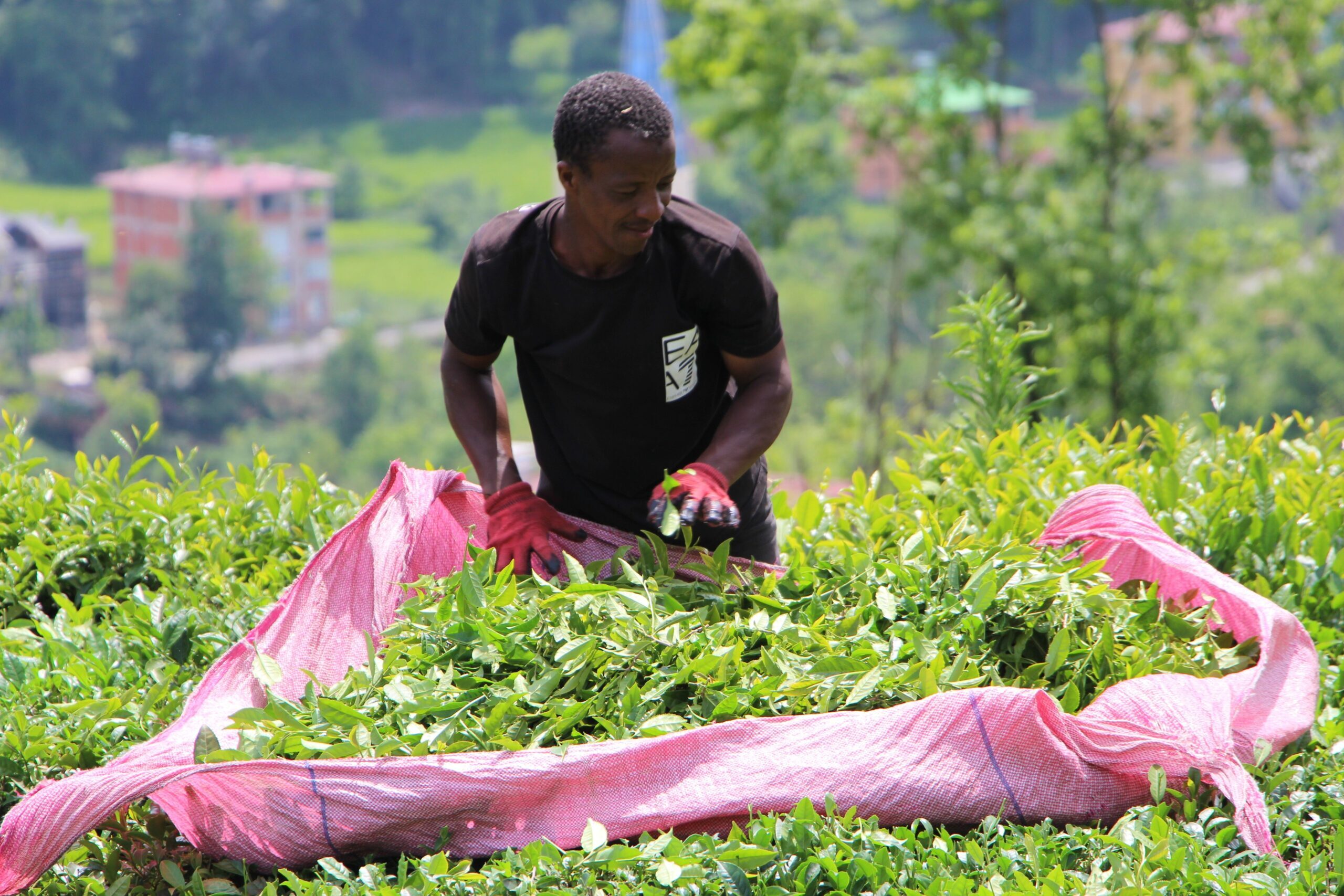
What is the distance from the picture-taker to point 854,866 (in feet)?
6.23

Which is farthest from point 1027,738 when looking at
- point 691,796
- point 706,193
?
point 706,193

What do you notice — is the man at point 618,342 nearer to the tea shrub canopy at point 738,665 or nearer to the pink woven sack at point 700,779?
the tea shrub canopy at point 738,665

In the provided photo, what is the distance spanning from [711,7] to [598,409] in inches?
472

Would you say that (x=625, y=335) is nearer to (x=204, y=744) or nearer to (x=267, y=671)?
(x=267, y=671)

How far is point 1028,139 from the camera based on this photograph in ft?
48.2

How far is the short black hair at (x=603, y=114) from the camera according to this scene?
2.29 meters

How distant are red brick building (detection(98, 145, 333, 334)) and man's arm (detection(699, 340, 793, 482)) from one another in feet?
139

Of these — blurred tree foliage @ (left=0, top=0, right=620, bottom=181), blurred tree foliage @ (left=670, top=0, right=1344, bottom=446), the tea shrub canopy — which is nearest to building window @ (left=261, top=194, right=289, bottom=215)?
blurred tree foliage @ (left=0, top=0, right=620, bottom=181)

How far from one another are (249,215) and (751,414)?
147 ft

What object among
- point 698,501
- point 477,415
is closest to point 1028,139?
point 477,415

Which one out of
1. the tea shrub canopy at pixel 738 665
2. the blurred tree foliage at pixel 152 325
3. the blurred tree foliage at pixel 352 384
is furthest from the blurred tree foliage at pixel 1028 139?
the blurred tree foliage at pixel 152 325

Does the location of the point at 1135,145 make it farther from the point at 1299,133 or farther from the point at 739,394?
the point at 739,394

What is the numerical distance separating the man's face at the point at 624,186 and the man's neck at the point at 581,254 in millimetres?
52

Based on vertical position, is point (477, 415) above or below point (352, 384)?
above
